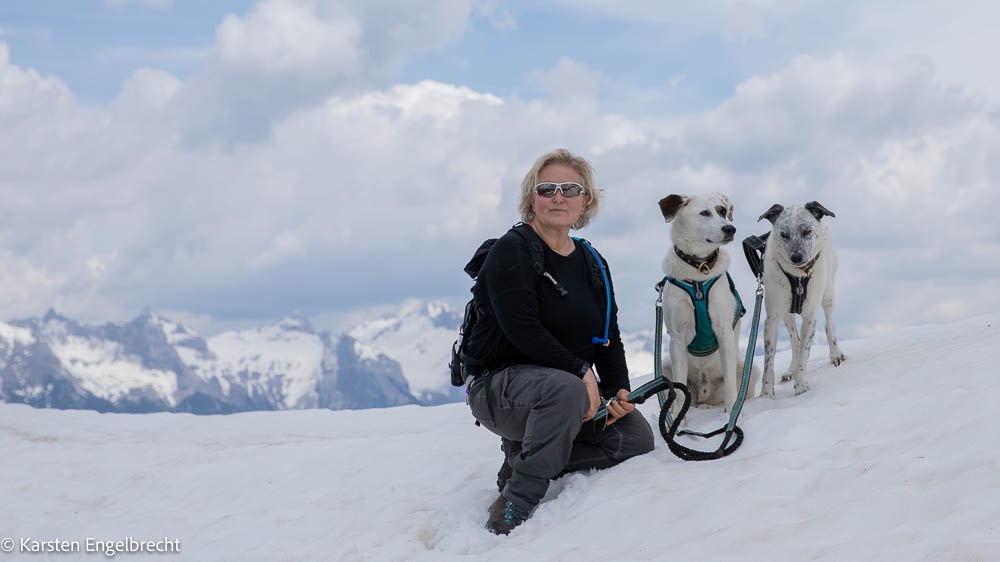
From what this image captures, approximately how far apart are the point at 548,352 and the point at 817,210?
3141 millimetres

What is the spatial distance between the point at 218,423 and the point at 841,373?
1054 cm

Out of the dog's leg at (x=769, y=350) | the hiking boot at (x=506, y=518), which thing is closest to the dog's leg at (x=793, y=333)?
the dog's leg at (x=769, y=350)

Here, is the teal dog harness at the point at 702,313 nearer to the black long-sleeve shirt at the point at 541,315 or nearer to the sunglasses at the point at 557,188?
the black long-sleeve shirt at the point at 541,315

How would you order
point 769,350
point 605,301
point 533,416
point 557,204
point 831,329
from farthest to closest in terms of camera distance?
point 831,329, point 769,350, point 605,301, point 557,204, point 533,416

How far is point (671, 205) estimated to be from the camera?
7277mm

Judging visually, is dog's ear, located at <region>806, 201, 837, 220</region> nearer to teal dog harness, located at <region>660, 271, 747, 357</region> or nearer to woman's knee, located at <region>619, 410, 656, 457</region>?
teal dog harness, located at <region>660, 271, 747, 357</region>

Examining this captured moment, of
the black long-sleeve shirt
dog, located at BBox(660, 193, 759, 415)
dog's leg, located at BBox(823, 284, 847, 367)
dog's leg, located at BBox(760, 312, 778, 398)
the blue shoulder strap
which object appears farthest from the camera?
dog's leg, located at BBox(823, 284, 847, 367)

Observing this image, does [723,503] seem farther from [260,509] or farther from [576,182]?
[260,509]

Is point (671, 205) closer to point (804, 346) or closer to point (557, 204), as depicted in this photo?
point (557, 204)

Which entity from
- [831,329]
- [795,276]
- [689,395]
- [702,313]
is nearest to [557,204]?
[702,313]

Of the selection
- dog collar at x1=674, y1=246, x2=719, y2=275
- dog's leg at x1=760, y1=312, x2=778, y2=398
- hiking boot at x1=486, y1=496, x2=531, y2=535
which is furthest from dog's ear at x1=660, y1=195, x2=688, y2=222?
hiking boot at x1=486, y1=496, x2=531, y2=535

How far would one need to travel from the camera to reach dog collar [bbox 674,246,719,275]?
7.21 m

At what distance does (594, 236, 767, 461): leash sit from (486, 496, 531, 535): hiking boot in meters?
0.96

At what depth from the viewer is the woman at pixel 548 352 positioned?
6051mm
